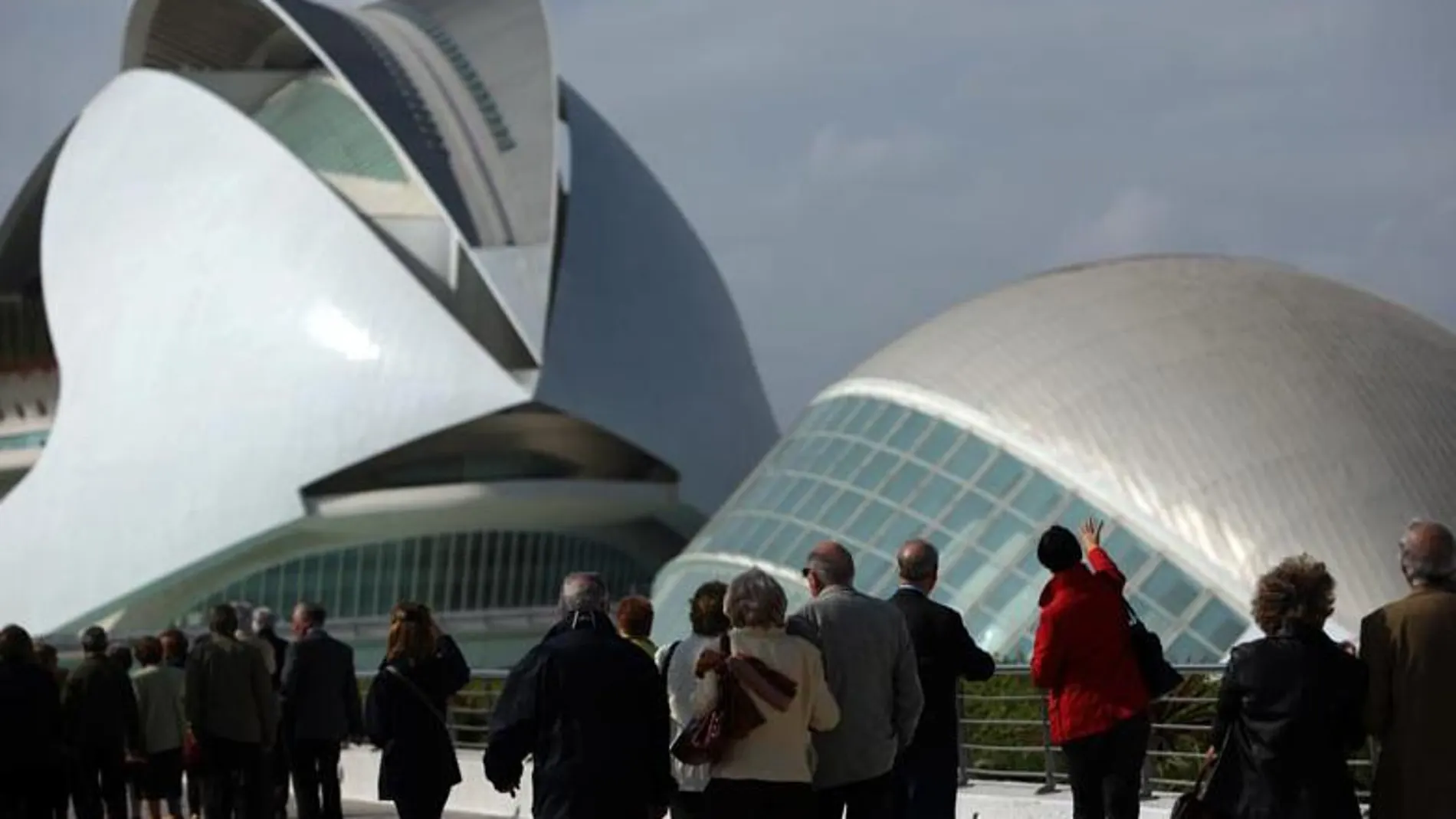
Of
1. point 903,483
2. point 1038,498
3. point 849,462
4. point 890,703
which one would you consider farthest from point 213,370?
point 890,703

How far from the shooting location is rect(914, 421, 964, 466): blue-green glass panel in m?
22.0

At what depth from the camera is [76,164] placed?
4984 centimetres

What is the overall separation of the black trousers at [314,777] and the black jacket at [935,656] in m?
4.69

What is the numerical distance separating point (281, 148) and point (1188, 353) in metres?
28.0

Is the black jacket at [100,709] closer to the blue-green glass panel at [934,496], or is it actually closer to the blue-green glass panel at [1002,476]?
the blue-green glass panel at [934,496]

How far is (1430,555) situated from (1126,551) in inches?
481

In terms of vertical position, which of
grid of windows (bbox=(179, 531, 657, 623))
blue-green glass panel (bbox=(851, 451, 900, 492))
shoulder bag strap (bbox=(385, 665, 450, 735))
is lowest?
shoulder bag strap (bbox=(385, 665, 450, 735))

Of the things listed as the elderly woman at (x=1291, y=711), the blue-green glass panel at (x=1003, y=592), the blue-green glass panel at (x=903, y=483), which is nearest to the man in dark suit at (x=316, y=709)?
the elderly woman at (x=1291, y=711)

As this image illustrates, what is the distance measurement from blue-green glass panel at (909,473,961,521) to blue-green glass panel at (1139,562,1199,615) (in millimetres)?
2296

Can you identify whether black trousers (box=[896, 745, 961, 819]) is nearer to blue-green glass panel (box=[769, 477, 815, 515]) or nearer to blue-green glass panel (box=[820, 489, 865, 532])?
blue-green glass panel (box=[820, 489, 865, 532])

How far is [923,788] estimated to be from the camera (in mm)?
9484

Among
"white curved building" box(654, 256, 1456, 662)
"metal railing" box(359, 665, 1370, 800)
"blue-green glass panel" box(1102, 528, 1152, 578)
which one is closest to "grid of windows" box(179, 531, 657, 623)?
"white curved building" box(654, 256, 1456, 662)

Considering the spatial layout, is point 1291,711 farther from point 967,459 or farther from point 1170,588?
point 967,459

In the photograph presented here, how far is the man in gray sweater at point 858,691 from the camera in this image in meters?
8.34
